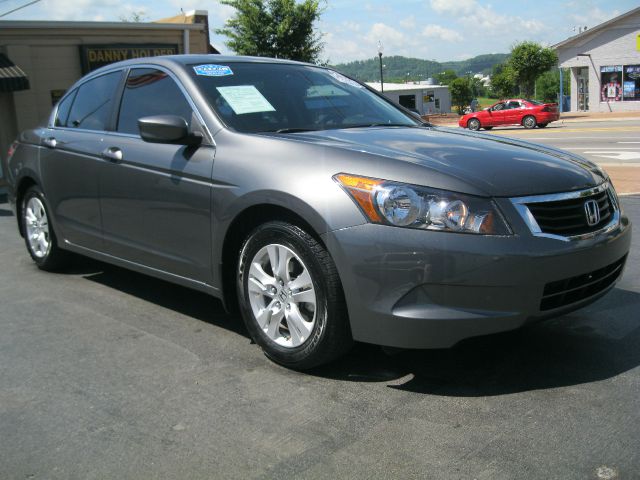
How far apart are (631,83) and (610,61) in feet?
6.24

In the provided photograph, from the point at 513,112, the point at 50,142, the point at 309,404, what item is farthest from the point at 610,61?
the point at 309,404

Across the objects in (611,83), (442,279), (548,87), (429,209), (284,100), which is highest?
(548,87)

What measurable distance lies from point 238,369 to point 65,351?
1093 millimetres

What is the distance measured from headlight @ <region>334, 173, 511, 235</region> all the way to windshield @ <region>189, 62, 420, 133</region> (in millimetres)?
1104

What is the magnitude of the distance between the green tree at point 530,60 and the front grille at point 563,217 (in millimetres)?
50876

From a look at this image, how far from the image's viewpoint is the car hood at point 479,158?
129 inches

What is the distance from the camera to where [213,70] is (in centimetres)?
446

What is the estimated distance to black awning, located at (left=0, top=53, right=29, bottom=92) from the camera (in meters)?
15.9

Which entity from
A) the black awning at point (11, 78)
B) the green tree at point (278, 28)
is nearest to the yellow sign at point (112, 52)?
the black awning at point (11, 78)

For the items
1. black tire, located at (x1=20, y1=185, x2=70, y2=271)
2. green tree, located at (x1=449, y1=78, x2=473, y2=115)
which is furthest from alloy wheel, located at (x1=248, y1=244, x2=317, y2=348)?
green tree, located at (x1=449, y1=78, x2=473, y2=115)

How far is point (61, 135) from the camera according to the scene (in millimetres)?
5375

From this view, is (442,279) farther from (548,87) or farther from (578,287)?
(548,87)

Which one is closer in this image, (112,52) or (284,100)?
(284,100)

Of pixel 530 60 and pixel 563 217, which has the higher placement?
pixel 530 60
